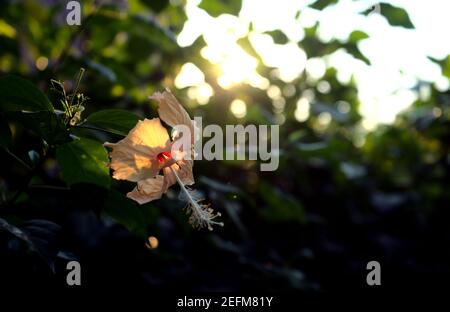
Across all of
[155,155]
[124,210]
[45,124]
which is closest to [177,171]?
[155,155]

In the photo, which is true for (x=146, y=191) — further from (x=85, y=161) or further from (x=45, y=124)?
(x=45, y=124)

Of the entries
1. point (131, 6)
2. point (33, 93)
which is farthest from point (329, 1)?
point (131, 6)

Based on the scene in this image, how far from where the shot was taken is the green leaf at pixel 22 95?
1.07 metres

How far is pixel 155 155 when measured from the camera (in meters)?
1.12

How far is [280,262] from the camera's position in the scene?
6.90 feet

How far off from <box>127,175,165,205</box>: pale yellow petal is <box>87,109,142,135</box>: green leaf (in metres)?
0.13

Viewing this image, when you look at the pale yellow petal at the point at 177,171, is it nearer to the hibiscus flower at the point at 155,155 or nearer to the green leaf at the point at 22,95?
the hibiscus flower at the point at 155,155

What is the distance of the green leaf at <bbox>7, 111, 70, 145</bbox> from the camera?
1.06 meters

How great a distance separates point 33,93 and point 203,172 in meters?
1.10

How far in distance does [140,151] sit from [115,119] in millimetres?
108

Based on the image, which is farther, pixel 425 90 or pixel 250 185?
pixel 425 90

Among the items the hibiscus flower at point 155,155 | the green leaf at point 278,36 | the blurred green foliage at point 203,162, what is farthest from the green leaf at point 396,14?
the hibiscus flower at point 155,155

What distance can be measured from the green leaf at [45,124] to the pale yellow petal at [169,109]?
8.8 inches
